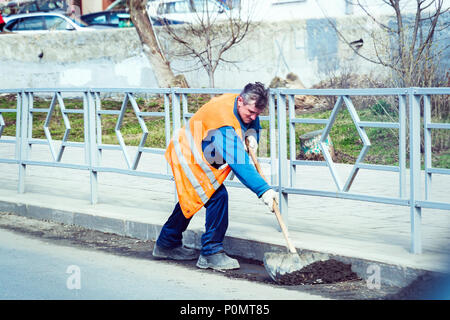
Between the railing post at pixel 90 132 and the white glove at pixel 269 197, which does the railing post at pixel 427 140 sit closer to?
the white glove at pixel 269 197

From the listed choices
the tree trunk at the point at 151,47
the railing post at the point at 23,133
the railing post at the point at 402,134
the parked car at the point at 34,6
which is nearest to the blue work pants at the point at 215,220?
the railing post at the point at 402,134

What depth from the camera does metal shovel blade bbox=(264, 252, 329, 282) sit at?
5.65m

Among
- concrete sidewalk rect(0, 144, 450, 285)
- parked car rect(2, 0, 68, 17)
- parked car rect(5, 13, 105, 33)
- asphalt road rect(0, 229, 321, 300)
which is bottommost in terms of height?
asphalt road rect(0, 229, 321, 300)

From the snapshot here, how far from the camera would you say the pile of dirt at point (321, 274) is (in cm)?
565

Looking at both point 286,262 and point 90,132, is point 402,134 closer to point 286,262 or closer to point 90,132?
point 286,262

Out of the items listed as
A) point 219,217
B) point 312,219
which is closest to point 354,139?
point 312,219

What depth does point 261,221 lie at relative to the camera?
24.2 ft

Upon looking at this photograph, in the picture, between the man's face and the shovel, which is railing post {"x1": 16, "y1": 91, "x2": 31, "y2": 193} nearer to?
the man's face

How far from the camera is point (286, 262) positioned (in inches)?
224

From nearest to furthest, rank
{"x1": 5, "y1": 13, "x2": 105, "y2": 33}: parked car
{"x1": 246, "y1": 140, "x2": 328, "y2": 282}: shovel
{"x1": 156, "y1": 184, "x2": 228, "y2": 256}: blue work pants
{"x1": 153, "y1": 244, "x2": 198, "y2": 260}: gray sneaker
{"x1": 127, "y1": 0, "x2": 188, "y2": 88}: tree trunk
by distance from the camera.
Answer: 1. {"x1": 246, "y1": 140, "x2": 328, "y2": 282}: shovel
2. {"x1": 156, "y1": 184, "x2": 228, "y2": 256}: blue work pants
3. {"x1": 153, "y1": 244, "x2": 198, "y2": 260}: gray sneaker
4. {"x1": 127, "y1": 0, "x2": 188, "y2": 88}: tree trunk
5. {"x1": 5, "y1": 13, "x2": 105, "y2": 33}: parked car

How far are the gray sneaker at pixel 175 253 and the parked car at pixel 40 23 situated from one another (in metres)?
18.3

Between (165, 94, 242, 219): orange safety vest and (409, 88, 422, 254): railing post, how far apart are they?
4.14 ft

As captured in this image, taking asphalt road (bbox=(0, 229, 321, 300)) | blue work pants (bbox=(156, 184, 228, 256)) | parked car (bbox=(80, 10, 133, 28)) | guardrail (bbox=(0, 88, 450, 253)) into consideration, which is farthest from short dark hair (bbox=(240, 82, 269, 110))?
parked car (bbox=(80, 10, 133, 28))
